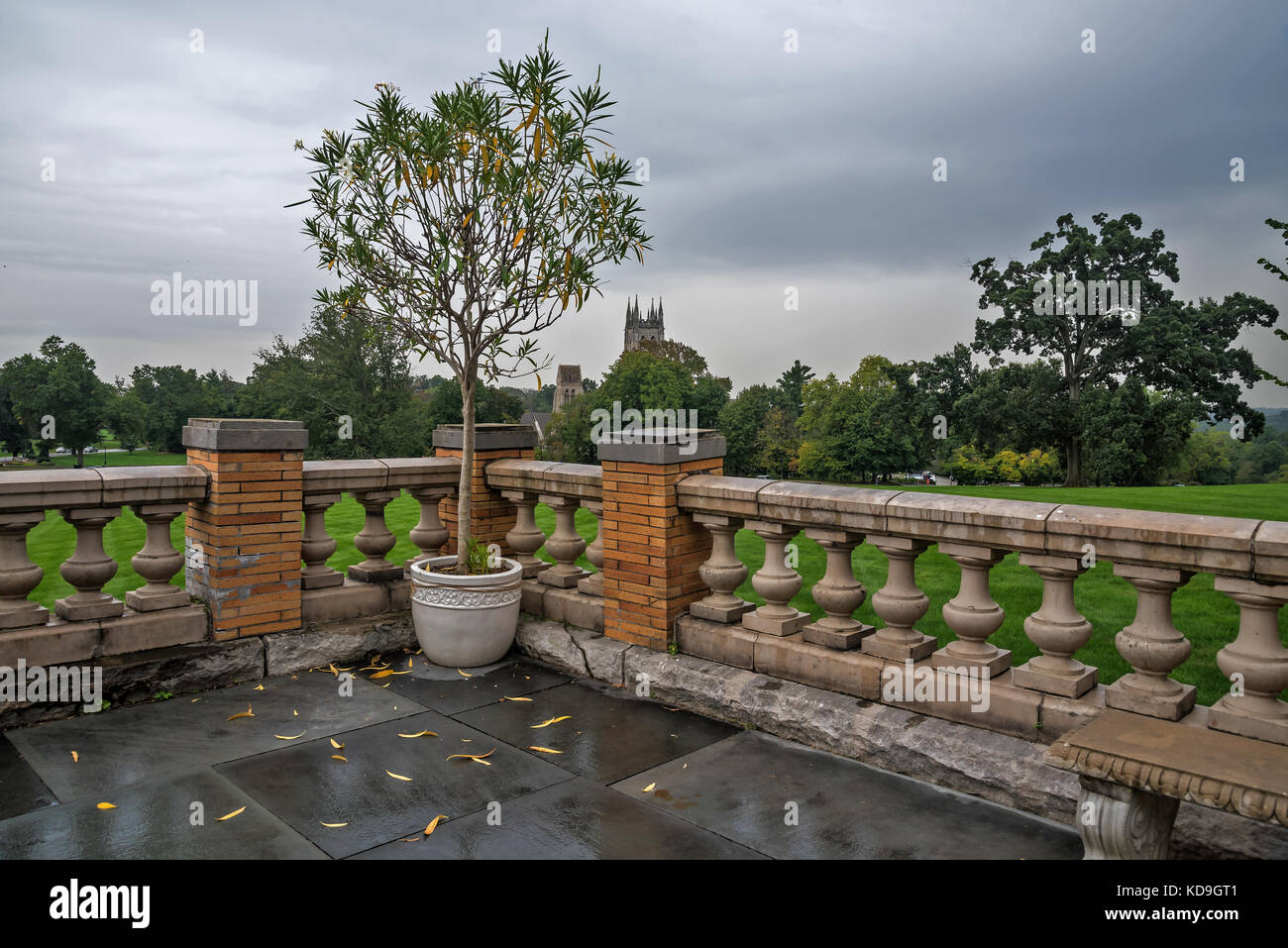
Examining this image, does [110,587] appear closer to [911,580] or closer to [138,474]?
[138,474]

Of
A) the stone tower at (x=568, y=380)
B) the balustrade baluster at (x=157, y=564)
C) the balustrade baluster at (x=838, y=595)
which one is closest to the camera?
the balustrade baluster at (x=838, y=595)

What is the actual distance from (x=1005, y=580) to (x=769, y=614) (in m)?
4.45

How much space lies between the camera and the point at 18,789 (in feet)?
11.7

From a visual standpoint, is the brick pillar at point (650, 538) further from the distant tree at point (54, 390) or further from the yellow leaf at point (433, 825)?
the distant tree at point (54, 390)

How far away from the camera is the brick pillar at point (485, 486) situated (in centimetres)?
653

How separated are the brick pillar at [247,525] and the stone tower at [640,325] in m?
107

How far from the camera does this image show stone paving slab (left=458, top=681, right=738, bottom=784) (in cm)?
402

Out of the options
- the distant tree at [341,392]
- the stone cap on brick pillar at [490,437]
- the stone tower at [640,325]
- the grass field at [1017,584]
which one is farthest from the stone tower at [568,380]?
the stone cap on brick pillar at [490,437]

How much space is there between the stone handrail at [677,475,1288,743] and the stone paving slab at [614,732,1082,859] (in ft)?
2.24

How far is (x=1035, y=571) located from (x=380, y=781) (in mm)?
3279

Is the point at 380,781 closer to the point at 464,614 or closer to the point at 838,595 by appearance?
the point at 464,614

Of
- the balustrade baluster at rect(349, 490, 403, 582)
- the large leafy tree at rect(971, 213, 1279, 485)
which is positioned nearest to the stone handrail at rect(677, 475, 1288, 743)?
the balustrade baluster at rect(349, 490, 403, 582)

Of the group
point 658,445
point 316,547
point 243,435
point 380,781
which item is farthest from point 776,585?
point 243,435
